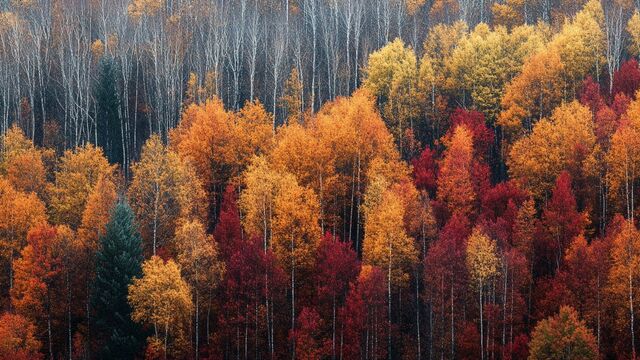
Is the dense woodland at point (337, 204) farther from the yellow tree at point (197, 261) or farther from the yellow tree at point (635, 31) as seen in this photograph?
the yellow tree at point (635, 31)

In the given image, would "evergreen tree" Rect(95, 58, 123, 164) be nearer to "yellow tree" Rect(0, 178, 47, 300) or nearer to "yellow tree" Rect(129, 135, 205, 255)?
"yellow tree" Rect(0, 178, 47, 300)

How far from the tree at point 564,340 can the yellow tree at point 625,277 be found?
3.51m

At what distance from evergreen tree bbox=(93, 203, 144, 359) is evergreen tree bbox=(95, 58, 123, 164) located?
29761 millimetres


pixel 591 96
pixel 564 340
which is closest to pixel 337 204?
pixel 564 340

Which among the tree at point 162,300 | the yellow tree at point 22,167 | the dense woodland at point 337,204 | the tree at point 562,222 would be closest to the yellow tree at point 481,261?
the dense woodland at point 337,204

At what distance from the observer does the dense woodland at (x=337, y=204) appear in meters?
49.2

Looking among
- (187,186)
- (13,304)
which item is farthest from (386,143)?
(13,304)

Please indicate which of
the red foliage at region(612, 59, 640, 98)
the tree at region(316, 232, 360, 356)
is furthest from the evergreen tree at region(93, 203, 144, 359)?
the red foliage at region(612, 59, 640, 98)

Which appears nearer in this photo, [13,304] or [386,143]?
[13,304]

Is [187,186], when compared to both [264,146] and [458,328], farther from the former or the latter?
[458,328]

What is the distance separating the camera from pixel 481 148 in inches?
2598

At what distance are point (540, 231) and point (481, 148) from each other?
13591 mm

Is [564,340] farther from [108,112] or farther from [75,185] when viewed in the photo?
[108,112]

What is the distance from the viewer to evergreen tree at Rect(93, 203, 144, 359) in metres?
48.8
